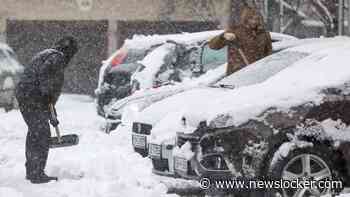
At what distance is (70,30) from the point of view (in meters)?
24.7

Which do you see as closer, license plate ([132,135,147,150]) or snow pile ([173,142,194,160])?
snow pile ([173,142,194,160])

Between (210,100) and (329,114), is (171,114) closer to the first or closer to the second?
(210,100)

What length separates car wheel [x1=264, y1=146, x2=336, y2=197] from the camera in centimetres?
693

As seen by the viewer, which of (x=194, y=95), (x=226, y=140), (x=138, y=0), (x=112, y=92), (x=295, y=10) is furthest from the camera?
(x=138, y=0)

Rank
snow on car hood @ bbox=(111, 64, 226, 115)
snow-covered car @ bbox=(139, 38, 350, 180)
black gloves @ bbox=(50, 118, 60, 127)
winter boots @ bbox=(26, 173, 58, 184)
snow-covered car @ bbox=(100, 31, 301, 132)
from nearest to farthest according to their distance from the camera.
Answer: snow-covered car @ bbox=(139, 38, 350, 180) → winter boots @ bbox=(26, 173, 58, 184) → black gloves @ bbox=(50, 118, 60, 127) → snow on car hood @ bbox=(111, 64, 226, 115) → snow-covered car @ bbox=(100, 31, 301, 132)

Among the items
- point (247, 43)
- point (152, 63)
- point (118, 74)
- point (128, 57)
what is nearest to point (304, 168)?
point (247, 43)

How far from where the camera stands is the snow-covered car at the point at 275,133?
6887mm

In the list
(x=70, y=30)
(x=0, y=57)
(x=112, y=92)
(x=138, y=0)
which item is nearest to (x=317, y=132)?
(x=112, y=92)

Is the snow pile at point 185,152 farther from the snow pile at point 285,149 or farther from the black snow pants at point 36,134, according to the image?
the black snow pants at point 36,134

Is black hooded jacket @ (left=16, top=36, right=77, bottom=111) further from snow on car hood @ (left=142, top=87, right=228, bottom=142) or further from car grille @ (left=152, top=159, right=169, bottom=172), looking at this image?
car grille @ (left=152, top=159, right=169, bottom=172)

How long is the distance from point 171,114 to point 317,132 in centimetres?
168

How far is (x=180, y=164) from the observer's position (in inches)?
285

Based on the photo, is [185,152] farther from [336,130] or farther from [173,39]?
[173,39]

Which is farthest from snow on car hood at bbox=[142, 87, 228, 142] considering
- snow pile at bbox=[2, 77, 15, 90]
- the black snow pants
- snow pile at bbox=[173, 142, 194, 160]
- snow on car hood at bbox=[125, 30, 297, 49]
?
snow pile at bbox=[2, 77, 15, 90]
